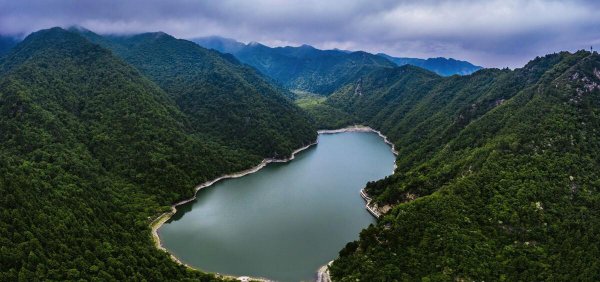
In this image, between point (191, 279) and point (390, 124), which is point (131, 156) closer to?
point (191, 279)

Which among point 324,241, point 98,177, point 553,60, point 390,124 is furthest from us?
point 390,124

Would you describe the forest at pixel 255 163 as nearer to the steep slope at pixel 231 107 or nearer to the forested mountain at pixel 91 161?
the forested mountain at pixel 91 161

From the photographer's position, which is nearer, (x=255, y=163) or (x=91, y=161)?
(x=91, y=161)

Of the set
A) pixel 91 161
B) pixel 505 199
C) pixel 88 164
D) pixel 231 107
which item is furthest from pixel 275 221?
pixel 231 107

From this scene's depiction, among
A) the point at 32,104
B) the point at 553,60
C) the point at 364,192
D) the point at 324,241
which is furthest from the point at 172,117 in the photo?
the point at 553,60

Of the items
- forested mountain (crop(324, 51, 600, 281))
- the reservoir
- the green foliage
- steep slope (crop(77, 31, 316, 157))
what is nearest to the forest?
forested mountain (crop(324, 51, 600, 281))

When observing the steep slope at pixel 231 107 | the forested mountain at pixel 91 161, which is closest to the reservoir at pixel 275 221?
the forested mountain at pixel 91 161

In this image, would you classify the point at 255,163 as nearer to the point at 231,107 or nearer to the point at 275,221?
the point at 231,107
